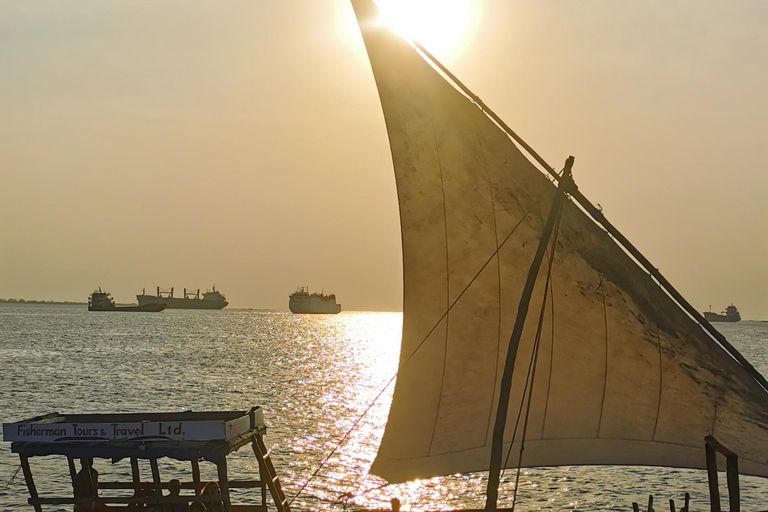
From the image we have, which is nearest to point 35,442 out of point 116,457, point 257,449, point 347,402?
point 116,457

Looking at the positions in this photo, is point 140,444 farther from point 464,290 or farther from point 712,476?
point 712,476

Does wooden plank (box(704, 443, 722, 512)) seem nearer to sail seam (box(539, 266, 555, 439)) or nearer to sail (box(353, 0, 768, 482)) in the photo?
sail (box(353, 0, 768, 482))

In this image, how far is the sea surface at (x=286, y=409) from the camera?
38.1 metres

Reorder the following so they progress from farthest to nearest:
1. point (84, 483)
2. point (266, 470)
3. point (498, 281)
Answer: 1. point (498, 281)
2. point (266, 470)
3. point (84, 483)

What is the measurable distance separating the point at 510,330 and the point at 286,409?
54203 millimetres

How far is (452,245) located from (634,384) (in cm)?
435

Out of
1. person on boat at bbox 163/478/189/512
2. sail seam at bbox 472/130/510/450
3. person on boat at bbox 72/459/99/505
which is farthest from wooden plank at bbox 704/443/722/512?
person on boat at bbox 72/459/99/505

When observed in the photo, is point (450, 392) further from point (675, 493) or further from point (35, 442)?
point (675, 493)

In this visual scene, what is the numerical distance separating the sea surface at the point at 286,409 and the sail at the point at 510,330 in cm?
252

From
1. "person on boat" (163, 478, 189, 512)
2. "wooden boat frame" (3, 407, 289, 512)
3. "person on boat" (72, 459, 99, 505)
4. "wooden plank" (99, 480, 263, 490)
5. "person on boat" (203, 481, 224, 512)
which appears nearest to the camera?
"wooden boat frame" (3, 407, 289, 512)

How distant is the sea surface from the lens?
125ft

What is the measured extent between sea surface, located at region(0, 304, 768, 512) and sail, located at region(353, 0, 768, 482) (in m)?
2.52

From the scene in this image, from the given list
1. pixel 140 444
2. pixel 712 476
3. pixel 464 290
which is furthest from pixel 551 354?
pixel 140 444

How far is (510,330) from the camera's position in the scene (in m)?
17.9
